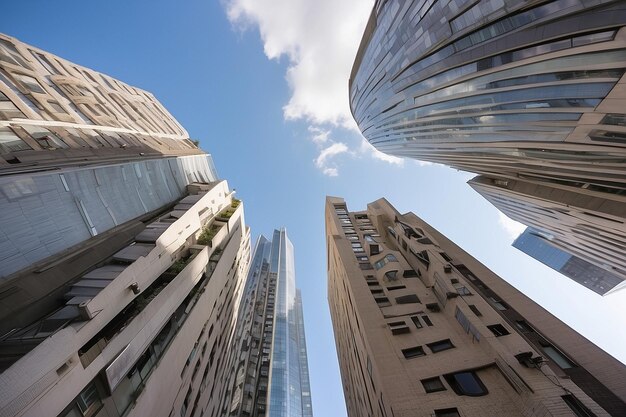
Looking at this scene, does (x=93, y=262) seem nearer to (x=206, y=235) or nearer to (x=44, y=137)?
(x=44, y=137)

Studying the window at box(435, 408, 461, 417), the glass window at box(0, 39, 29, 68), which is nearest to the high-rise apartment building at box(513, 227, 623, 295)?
the window at box(435, 408, 461, 417)

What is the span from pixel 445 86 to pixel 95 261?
111 ft

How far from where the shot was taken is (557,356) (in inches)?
682

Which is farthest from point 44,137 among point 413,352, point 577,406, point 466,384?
point 577,406

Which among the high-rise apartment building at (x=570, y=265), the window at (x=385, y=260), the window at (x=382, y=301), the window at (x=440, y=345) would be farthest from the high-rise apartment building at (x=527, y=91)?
the high-rise apartment building at (x=570, y=265)

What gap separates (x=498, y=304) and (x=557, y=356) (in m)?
5.44

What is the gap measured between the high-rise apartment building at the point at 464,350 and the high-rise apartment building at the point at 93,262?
49.9 ft

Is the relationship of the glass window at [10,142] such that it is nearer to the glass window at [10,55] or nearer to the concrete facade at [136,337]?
the concrete facade at [136,337]

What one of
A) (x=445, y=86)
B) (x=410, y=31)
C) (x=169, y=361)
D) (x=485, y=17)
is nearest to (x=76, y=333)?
(x=169, y=361)

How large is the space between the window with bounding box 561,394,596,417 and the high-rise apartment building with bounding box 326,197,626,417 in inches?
1.7

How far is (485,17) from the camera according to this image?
17.6m

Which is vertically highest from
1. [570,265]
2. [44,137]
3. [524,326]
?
[44,137]

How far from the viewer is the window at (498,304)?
2200 cm

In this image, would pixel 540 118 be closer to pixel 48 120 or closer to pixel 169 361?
pixel 169 361
